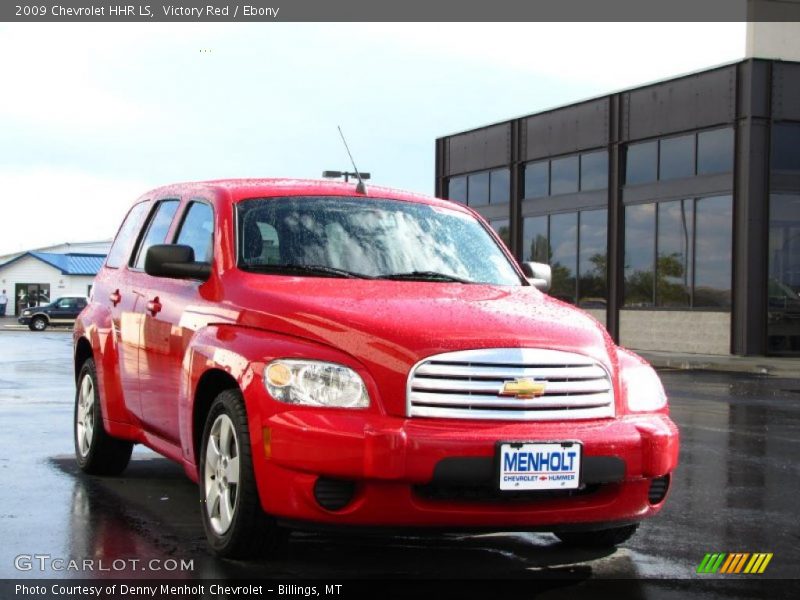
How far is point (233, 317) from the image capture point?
5.46 meters

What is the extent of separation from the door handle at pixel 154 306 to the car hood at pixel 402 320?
3.38 feet

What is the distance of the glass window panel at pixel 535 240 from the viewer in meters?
35.3

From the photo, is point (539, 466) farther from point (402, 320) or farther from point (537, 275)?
point (537, 275)

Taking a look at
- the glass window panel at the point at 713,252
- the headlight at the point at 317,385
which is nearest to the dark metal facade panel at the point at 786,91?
the glass window panel at the point at 713,252

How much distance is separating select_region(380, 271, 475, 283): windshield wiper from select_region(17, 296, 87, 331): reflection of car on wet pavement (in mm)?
45547

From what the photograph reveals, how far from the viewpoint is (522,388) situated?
4.82m

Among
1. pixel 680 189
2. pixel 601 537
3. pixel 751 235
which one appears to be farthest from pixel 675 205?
pixel 601 537

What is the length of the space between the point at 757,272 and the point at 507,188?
11358mm

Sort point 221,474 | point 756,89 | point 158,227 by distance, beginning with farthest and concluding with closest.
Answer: point 756,89 → point 158,227 → point 221,474

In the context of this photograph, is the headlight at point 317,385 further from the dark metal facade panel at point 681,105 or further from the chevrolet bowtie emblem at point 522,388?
the dark metal facade panel at point 681,105

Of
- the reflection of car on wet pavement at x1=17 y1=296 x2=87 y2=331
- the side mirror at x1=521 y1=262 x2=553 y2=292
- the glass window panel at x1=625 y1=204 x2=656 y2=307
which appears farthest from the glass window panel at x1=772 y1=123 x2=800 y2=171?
the reflection of car on wet pavement at x1=17 y1=296 x2=87 y2=331

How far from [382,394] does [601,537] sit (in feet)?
5.36

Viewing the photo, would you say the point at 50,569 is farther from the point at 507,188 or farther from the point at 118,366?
the point at 507,188

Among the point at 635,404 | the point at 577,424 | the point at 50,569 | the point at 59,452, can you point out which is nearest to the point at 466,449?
the point at 577,424
